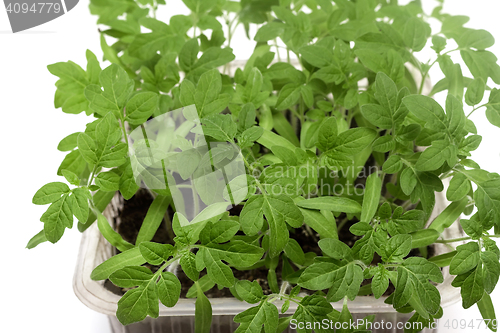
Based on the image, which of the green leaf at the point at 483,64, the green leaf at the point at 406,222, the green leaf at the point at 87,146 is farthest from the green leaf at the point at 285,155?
the green leaf at the point at 483,64

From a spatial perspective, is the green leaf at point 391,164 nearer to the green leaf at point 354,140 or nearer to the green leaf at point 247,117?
the green leaf at point 354,140

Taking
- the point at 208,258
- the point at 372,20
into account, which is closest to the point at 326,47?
the point at 372,20

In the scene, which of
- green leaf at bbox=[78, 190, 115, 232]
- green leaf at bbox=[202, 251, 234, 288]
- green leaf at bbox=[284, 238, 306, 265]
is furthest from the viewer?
green leaf at bbox=[78, 190, 115, 232]

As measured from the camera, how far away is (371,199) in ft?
2.74

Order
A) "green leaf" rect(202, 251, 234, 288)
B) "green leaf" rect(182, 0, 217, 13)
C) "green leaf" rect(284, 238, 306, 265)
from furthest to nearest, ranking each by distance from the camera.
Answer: "green leaf" rect(182, 0, 217, 13), "green leaf" rect(284, 238, 306, 265), "green leaf" rect(202, 251, 234, 288)

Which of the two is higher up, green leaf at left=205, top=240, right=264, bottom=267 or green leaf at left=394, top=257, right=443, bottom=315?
green leaf at left=205, top=240, right=264, bottom=267

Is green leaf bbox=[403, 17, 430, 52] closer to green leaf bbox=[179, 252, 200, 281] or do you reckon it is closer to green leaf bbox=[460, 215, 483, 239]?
green leaf bbox=[460, 215, 483, 239]

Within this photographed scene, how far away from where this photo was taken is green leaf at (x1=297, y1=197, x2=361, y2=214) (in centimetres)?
81

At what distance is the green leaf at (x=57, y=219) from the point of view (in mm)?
749

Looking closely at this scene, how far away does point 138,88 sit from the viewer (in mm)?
1111

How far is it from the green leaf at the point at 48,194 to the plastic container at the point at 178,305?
245 millimetres

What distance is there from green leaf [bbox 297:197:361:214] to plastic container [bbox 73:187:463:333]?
0.19 metres

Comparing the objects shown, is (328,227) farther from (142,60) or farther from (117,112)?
(142,60)

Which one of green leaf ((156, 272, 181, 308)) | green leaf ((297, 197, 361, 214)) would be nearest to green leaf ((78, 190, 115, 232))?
green leaf ((156, 272, 181, 308))
